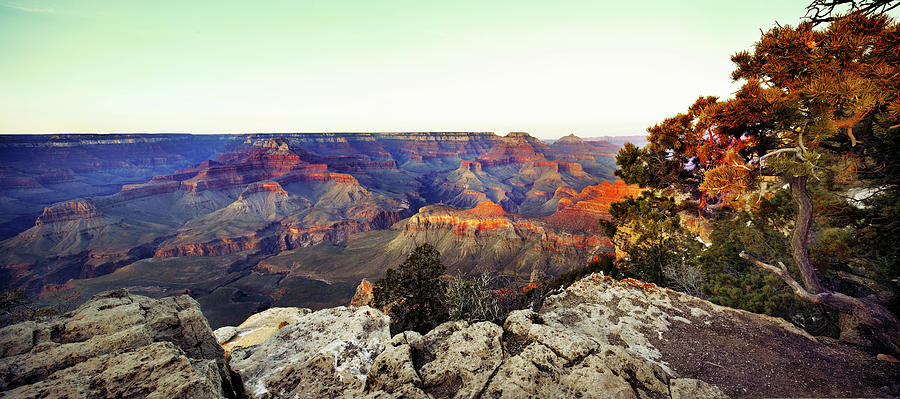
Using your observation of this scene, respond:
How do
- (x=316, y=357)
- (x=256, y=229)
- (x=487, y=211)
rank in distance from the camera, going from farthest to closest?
1. (x=256, y=229)
2. (x=487, y=211)
3. (x=316, y=357)

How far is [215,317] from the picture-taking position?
46.7 meters

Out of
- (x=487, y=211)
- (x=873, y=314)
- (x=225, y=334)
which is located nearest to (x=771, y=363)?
(x=873, y=314)

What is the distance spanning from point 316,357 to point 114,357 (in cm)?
313

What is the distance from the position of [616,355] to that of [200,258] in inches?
3940

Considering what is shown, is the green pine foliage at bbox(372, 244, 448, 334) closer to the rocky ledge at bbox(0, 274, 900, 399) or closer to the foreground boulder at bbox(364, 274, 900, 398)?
the rocky ledge at bbox(0, 274, 900, 399)

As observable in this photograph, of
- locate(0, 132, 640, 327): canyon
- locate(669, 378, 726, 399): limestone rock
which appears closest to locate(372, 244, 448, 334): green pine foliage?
locate(0, 132, 640, 327): canyon

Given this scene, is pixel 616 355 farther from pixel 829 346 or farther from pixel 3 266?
pixel 3 266

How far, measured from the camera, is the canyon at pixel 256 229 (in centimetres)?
6072

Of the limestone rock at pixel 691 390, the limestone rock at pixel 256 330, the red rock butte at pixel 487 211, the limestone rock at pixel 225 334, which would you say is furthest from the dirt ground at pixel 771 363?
the red rock butte at pixel 487 211

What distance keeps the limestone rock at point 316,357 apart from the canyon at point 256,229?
9.66m

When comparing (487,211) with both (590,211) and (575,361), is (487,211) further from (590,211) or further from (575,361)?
(575,361)

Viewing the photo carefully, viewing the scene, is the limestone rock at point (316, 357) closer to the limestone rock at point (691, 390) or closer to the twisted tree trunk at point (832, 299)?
the limestone rock at point (691, 390)

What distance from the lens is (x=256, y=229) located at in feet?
337

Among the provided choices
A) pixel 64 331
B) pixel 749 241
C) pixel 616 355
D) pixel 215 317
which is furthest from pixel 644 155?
pixel 215 317
